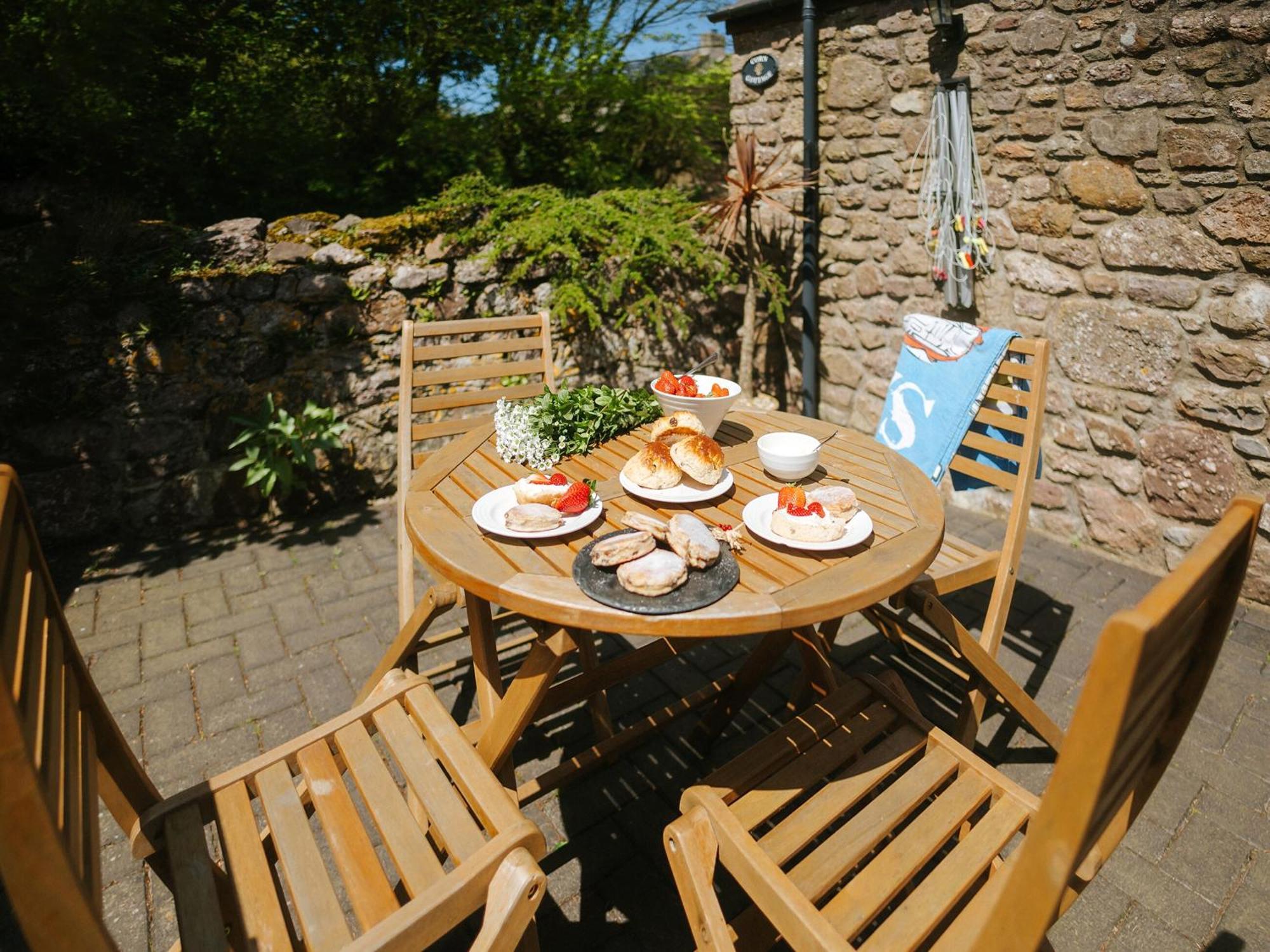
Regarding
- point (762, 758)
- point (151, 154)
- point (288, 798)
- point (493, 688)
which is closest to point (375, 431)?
point (151, 154)

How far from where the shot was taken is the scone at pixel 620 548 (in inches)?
51.4

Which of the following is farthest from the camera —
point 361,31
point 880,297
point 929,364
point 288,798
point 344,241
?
point 361,31

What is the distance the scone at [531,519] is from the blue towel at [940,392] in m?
1.46

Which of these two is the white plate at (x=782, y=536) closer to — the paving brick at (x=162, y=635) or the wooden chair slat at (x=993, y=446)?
the wooden chair slat at (x=993, y=446)

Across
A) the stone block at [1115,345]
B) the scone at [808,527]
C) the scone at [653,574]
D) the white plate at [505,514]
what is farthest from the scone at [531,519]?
the stone block at [1115,345]

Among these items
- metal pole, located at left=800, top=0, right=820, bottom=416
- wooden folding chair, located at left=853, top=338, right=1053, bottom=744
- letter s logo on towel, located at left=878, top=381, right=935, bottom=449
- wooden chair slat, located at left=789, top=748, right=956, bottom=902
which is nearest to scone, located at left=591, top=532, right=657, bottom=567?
wooden chair slat, located at left=789, top=748, right=956, bottom=902

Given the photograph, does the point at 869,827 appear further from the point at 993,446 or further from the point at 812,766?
the point at 993,446

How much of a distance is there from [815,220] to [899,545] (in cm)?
335

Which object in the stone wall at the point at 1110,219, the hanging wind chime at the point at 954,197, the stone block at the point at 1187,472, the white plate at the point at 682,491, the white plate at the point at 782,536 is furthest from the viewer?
the hanging wind chime at the point at 954,197

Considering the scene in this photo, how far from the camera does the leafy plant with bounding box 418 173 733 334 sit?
4.04 m

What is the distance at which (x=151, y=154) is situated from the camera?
4.17 meters

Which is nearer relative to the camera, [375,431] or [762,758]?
[762,758]

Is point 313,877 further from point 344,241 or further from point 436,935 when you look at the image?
point 344,241

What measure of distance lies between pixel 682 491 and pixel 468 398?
3.85ft
